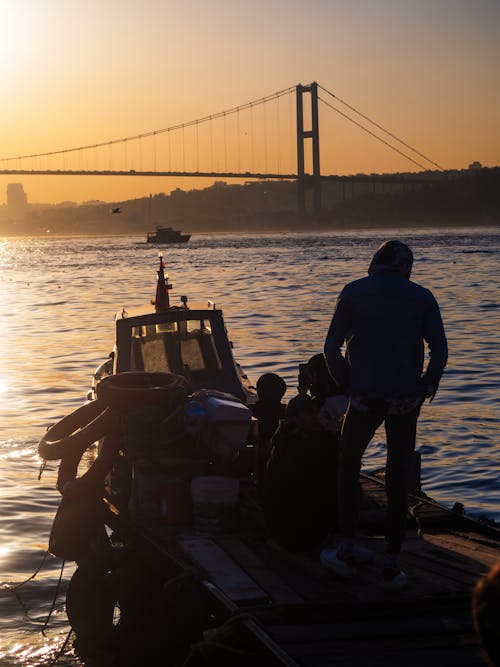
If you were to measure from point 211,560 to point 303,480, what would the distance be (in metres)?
0.83

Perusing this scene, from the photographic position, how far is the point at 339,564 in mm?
6371

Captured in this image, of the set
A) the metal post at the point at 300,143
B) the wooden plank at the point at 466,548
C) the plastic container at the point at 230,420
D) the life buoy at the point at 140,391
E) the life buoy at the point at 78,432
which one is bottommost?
the wooden plank at the point at 466,548

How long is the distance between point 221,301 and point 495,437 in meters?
32.1

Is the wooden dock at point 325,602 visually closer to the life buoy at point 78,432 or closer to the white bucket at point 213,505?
the white bucket at point 213,505

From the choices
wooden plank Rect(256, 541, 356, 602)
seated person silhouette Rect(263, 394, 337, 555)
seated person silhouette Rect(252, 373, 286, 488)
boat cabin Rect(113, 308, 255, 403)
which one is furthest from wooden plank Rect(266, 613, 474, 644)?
boat cabin Rect(113, 308, 255, 403)

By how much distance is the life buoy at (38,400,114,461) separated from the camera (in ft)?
27.9

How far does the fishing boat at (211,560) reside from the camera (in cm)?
548

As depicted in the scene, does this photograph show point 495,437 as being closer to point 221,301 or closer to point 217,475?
point 217,475

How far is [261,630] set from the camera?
532 cm

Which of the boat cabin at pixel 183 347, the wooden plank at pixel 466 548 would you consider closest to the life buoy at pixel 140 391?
the boat cabin at pixel 183 347

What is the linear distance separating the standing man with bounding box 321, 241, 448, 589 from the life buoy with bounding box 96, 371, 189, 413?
7.62 ft

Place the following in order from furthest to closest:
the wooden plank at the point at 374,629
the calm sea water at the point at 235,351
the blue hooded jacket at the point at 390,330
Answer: the calm sea water at the point at 235,351
the blue hooded jacket at the point at 390,330
the wooden plank at the point at 374,629

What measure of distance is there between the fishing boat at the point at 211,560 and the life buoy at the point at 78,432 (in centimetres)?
1

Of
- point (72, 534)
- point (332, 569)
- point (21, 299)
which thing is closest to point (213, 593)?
point (332, 569)
